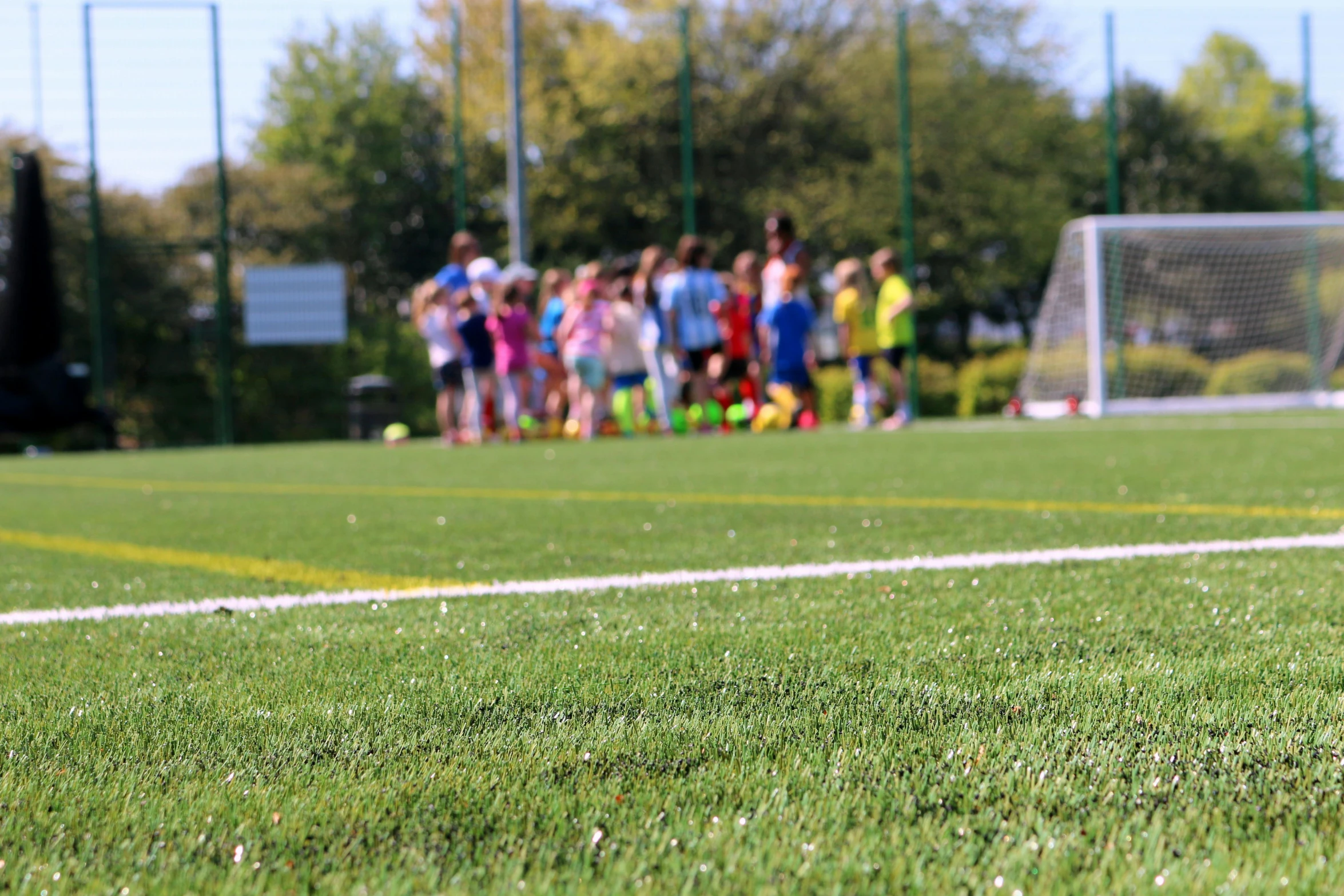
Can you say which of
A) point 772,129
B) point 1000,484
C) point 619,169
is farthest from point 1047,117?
point 1000,484

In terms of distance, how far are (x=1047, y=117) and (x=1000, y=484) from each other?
1212 inches

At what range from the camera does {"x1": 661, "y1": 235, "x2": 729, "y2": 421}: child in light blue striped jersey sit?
14.3 m

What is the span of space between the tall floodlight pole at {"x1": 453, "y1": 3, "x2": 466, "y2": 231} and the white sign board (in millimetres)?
1901

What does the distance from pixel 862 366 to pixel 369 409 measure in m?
8.14

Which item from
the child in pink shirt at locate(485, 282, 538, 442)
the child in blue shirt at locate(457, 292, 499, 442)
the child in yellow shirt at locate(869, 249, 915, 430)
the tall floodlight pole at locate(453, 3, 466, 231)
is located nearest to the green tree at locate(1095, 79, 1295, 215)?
the tall floodlight pole at locate(453, 3, 466, 231)

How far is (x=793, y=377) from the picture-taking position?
582 inches

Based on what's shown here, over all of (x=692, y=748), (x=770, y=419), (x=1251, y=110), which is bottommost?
(x=692, y=748)

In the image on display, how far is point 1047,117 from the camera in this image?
35.3 metres

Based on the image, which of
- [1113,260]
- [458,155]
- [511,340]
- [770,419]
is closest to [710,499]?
[511,340]

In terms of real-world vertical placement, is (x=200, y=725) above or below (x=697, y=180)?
below

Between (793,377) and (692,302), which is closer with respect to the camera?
(692,302)

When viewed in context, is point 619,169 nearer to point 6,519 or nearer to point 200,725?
point 6,519

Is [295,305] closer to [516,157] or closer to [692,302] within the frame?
[516,157]

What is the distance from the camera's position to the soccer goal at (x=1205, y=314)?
1917cm
